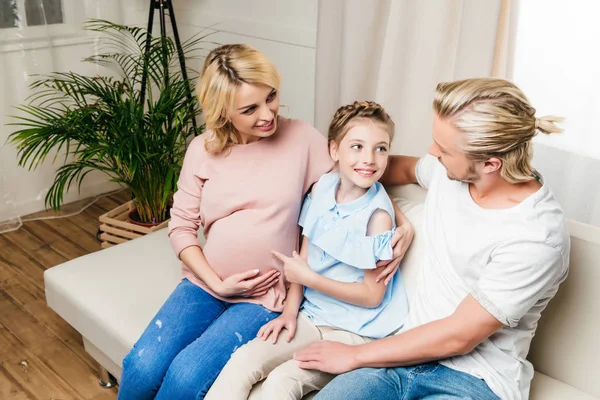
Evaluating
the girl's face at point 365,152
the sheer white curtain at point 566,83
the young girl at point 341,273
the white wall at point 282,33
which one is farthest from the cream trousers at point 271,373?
the white wall at point 282,33

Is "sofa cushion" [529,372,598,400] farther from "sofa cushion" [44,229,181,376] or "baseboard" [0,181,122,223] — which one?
"baseboard" [0,181,122,223]

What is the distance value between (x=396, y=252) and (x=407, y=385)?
0.32 meters

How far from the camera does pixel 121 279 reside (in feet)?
6.53

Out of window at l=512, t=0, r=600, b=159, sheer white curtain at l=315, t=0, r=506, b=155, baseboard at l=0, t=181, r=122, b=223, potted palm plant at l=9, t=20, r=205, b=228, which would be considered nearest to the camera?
window at l=512, t=0, r=600, b=159

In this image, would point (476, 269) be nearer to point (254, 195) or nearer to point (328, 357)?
point (328, 357)

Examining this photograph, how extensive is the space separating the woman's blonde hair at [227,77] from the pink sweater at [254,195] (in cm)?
12

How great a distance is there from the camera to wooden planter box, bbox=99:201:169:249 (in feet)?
9.29

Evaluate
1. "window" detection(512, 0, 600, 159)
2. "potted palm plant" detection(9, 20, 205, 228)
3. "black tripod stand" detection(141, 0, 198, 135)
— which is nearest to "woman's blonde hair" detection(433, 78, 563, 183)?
"window" detection(512, 0, 600, 159)

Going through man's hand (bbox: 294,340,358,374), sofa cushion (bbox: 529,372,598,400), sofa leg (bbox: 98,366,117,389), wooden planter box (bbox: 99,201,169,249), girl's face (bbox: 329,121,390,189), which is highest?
girl's face (bbox: 329,121,390,189)

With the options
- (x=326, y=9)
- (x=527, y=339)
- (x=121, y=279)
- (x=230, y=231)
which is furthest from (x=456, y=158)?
(x=326, y=9)

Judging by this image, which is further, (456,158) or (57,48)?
(57,48)

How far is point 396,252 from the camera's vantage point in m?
1.59

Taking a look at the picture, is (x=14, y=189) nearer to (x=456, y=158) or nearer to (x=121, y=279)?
(x=121, y=279)

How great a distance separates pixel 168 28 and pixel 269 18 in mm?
759
